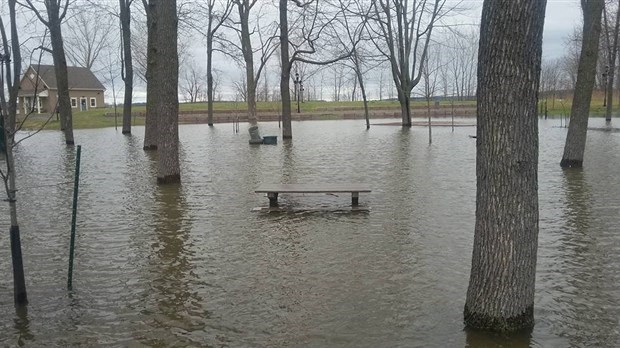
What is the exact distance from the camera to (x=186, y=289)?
5227 millimetres

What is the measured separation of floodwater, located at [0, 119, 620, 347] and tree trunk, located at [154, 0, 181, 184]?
40.4 inches

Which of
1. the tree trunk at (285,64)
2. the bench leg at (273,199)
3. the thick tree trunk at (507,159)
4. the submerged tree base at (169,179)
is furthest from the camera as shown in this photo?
the tree trunk at (285,64)

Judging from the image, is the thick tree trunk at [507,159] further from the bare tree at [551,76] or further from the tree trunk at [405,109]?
the bare tree at [551,76]

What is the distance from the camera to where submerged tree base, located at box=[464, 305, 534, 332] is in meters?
4.07

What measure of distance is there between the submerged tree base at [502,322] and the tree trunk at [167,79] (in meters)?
8.55

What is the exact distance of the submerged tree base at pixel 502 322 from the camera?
4.07m

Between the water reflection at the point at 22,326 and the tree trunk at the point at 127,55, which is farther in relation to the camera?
the tree trunk at the point at 127,55

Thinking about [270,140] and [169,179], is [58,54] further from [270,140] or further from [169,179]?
[169,179]

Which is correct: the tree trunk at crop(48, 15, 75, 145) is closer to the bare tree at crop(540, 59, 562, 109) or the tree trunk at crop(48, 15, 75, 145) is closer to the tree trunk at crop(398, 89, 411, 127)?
the tree trunk at crop(398, 89, 411, 127)

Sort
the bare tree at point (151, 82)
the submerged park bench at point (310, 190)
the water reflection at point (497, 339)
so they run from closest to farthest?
the water reflection at point (497, 339), the submerged park bench at point (310, 190), the bare tree at point (151, 82)

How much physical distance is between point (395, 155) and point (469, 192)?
7260 mm

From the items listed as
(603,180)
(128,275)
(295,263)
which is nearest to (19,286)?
(128,275)

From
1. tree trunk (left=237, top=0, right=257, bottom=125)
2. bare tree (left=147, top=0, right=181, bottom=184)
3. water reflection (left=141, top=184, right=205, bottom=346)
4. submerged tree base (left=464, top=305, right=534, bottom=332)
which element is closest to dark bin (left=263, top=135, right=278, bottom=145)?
tree trunk (left=237, top=0, right=257, bottom=125)

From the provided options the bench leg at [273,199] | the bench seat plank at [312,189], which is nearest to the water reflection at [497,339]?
the bench seat plank at [312,189]
